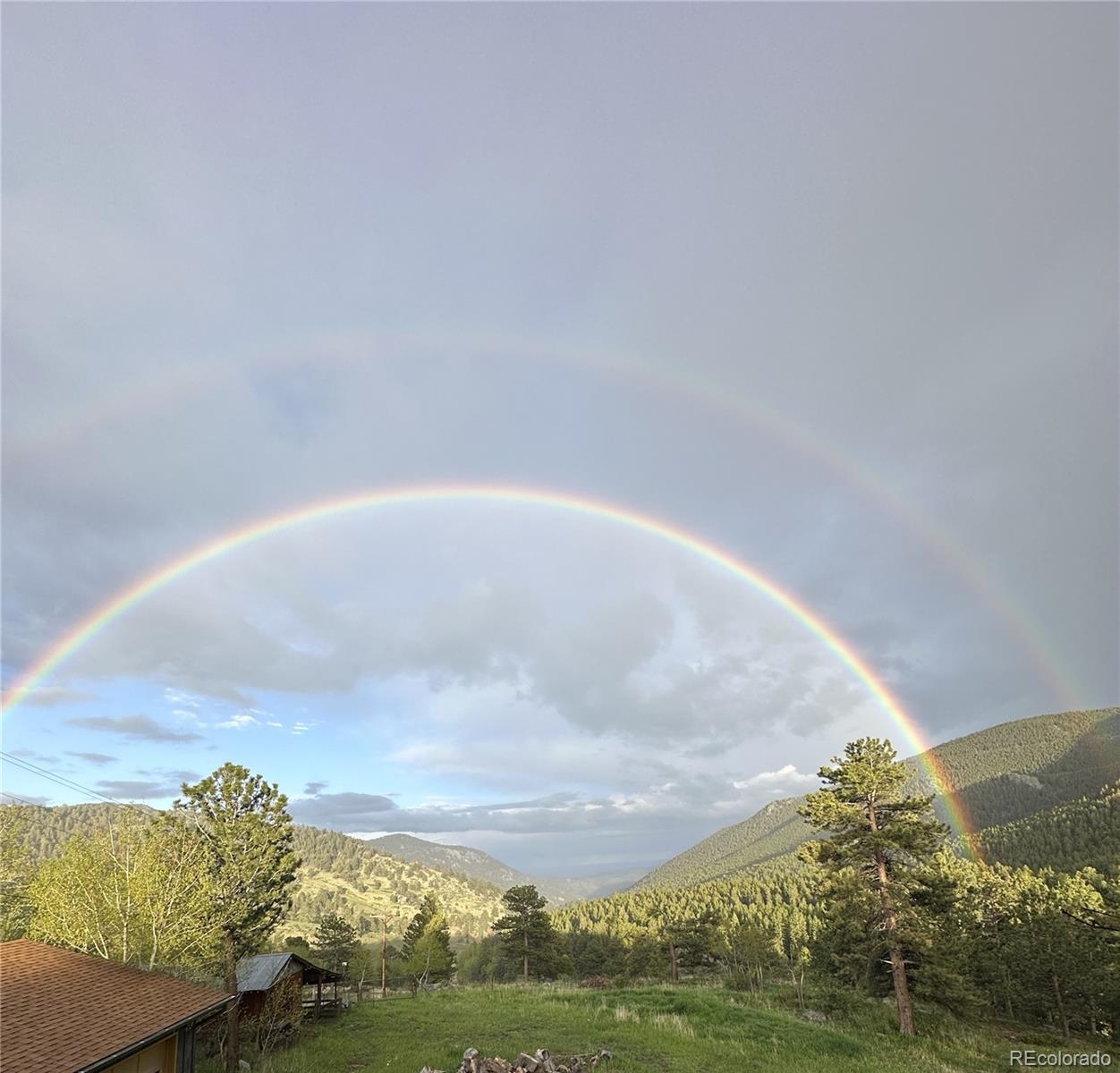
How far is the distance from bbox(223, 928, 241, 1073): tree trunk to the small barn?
1.36 meters

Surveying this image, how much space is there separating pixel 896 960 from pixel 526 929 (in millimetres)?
47409

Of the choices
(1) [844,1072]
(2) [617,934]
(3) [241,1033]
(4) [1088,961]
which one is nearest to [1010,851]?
(2) [617,934]

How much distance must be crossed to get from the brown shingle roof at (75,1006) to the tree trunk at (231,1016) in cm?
570

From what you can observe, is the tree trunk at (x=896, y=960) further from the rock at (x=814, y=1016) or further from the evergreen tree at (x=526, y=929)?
the evergreen tree at (x=526, y=929)

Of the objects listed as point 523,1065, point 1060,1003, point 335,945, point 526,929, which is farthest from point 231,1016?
point 1060,1003

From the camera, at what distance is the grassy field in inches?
834

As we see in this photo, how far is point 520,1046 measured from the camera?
22875 millimetres

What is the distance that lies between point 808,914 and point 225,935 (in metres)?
115

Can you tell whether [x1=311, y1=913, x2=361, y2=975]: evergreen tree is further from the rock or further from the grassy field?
the rock

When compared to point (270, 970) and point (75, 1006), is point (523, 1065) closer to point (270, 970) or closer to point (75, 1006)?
point (75, 1006)

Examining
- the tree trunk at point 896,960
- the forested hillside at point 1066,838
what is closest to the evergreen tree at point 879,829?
the tree trunk at point 896,960

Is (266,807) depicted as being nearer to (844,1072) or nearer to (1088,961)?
(844,1072)

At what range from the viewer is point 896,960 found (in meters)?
26.6

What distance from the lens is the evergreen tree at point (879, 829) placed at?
88.1ft
